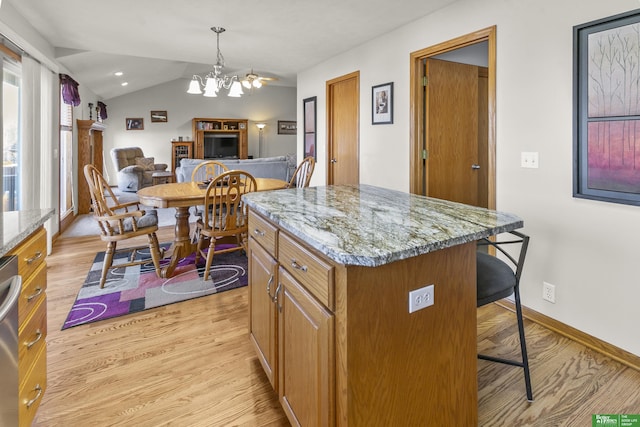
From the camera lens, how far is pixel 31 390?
4.38 ft

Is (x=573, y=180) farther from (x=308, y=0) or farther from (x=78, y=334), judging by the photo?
(x=78, y=334)

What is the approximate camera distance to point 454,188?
3.58 metres

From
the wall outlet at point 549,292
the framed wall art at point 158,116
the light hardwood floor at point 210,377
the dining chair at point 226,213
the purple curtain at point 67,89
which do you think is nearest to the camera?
the light hardwood floor at point 210,377

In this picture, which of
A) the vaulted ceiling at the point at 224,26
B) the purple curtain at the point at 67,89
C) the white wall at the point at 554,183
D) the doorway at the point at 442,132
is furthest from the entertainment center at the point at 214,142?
the white wall at the point at 554,183

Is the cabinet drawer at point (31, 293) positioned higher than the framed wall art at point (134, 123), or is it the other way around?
the framed wall art at point (134, 123)

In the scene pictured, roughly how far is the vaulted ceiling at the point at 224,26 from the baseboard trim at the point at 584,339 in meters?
2.49

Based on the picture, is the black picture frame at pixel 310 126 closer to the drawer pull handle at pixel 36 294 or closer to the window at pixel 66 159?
the window at pixel 66 159

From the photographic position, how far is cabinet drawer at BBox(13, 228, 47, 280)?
126cm

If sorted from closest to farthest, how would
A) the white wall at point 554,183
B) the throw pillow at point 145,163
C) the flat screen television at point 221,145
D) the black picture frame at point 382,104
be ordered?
the white wall at point 554,183, the black picture frame at point 382,104, the throw pillow at point 145,163, the flat screen television at point 221,145

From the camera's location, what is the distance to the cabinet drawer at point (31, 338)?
1251mm

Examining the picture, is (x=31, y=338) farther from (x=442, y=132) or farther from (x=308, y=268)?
(x=442, y=132)

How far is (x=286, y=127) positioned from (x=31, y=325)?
1112 centimetres

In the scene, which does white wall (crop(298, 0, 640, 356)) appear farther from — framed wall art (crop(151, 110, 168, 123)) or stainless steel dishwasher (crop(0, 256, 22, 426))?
framed wall art (crop(151, 110, 168, 123))

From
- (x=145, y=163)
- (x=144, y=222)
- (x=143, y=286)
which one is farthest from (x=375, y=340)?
(x=145, y=163)
